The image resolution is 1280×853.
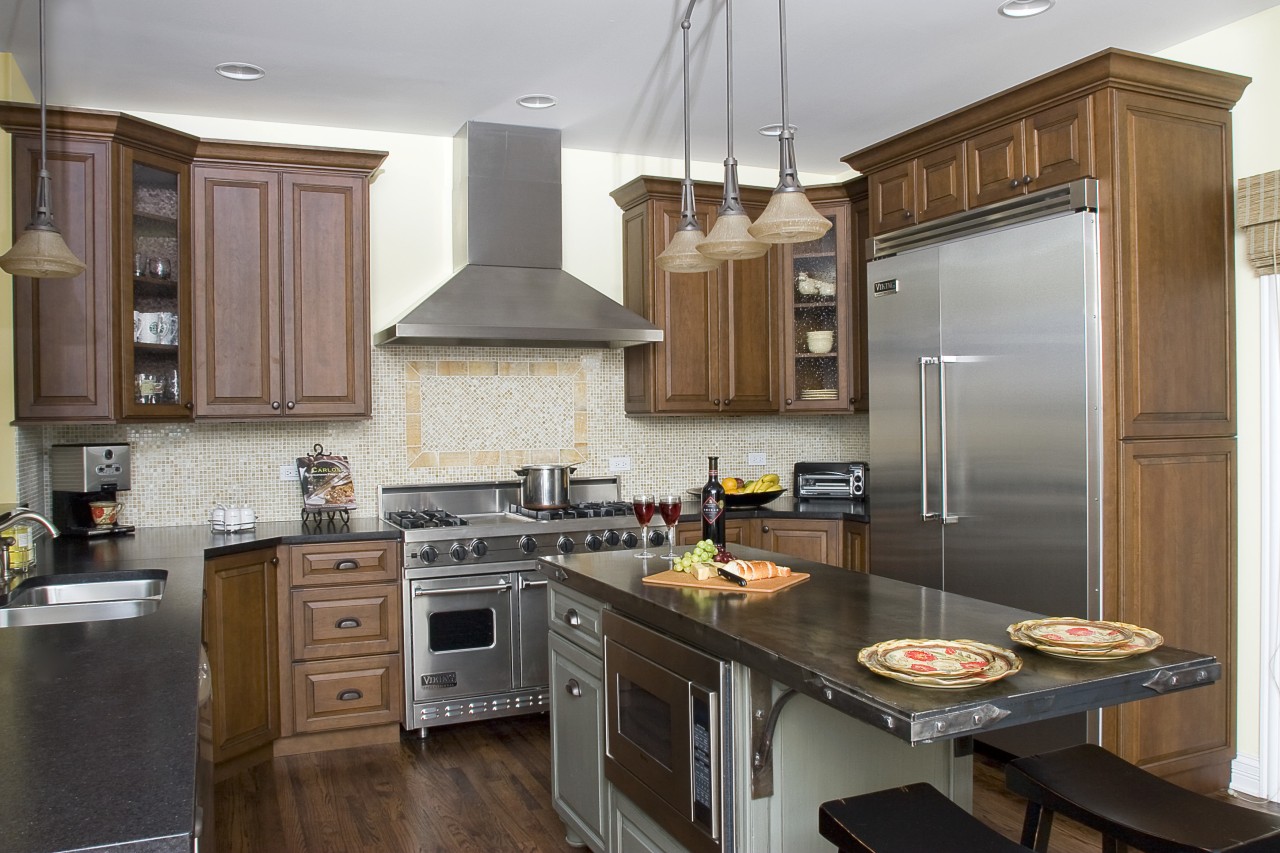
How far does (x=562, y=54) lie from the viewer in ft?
12.3

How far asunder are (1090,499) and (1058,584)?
0.33m

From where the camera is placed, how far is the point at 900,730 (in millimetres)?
1533

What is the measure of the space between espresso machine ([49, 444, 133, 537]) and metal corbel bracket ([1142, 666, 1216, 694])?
12.0 ft

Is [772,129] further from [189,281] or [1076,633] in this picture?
[1076,633]

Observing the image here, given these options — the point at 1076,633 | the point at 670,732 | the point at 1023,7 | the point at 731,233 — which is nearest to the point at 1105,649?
the point at 1076,633

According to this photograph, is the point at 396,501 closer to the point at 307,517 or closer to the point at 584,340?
the point at 307,517

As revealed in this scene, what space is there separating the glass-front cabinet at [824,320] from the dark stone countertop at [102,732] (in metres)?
3.37

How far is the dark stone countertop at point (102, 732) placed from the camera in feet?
3.57

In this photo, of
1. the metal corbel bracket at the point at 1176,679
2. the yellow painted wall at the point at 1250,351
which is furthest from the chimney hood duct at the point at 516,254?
the metal corbel bracket at the point at 1176,679

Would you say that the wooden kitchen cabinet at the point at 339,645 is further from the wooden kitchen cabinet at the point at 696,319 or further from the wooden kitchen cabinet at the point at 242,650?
the wooden kitchen cabinet at the point at 696,319

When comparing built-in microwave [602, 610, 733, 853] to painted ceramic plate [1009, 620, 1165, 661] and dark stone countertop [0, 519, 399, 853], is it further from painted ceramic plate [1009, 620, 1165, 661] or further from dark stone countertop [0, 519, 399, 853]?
dark stone countertop [0, 519, 399, 853]

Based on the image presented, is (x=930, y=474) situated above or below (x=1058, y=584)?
above

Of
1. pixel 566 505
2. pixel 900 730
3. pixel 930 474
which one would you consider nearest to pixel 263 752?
pixel 566 505

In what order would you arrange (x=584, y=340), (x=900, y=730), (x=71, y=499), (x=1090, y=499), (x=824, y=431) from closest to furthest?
(x=900, y=730) < (x=1090, y=499) < (x=71, y=499) < (x=584, y=340) < (x=824, y=431)
